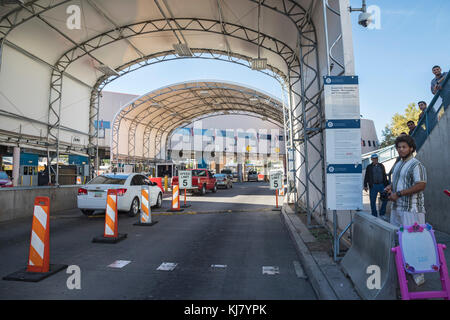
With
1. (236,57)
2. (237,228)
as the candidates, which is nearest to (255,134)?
(236,57)

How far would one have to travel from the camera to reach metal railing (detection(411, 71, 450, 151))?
6805 millimetres

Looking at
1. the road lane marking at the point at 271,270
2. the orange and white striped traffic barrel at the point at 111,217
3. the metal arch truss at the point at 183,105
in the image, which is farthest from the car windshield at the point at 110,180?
the metal arch truss at the point at 183,105

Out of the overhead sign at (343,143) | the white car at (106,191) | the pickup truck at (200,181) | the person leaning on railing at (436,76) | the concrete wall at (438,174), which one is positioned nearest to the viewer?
the overhead sign at (343,143)

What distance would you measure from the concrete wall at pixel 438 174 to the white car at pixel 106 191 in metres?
9.19

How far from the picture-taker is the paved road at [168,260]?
388cm

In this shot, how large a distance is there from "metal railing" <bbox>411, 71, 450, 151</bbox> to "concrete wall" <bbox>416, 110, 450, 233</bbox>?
0.29m

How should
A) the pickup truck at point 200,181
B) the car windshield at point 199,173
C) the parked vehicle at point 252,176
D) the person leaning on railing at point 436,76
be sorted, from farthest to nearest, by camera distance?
1. the parked vehicle at point 252,176
2. the car windshield at point 199,173
3. the pickup truck at point 200,181
4. the person leaning on railing at point 436,76

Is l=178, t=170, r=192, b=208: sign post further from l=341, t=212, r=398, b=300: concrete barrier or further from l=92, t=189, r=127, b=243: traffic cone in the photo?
l=341, t=212, r=398, b=300: concrete barrier

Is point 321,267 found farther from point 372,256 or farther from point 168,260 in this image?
point 168,260

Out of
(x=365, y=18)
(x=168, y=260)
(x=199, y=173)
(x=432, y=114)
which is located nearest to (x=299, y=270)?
(x=168, y=260)

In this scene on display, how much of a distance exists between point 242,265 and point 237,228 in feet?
12.1

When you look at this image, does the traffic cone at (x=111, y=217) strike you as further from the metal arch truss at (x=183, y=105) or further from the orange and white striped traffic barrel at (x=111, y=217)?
the metal arch truss at (x=183, y=105)
